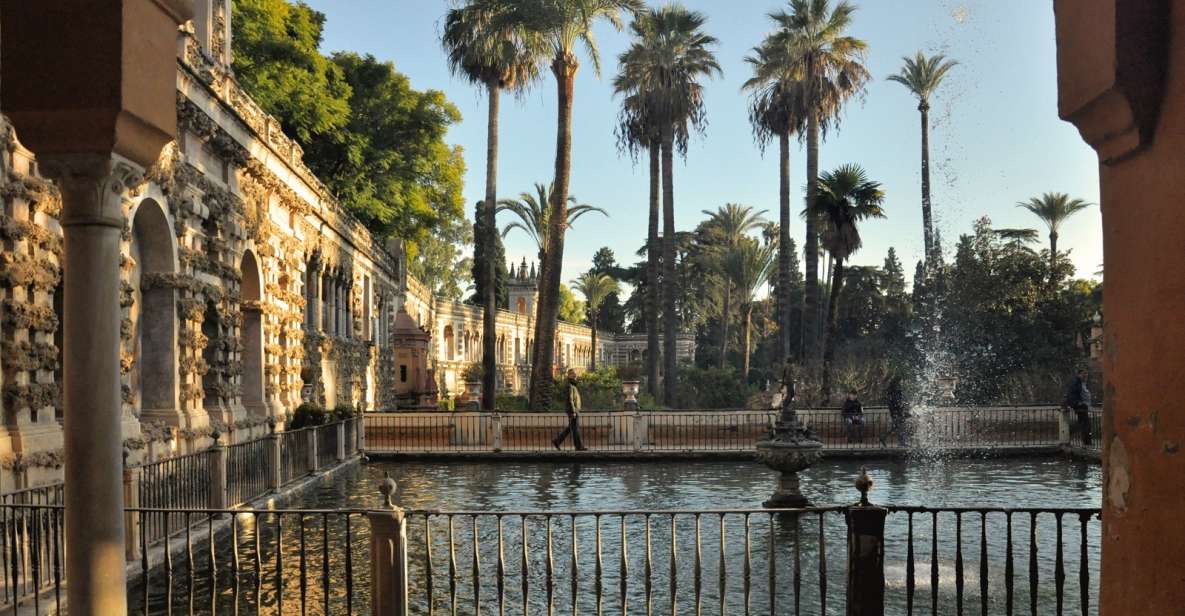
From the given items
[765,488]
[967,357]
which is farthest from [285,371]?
[967,357]

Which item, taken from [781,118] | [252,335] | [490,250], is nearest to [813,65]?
[781,118]

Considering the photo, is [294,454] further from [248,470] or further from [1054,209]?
[1054,209]

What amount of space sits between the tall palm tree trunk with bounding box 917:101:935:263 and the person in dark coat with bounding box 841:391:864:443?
1843 cm

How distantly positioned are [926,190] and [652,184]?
12.5 metres

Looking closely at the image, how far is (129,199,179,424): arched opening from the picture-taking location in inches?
642

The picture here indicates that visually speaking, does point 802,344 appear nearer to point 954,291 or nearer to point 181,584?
point 954,291

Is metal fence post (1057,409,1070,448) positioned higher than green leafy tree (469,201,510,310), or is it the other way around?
green leafy tree (469,201,510,310)

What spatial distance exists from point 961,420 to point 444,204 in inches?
1131

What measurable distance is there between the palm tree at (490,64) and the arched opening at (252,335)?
11.1 metres

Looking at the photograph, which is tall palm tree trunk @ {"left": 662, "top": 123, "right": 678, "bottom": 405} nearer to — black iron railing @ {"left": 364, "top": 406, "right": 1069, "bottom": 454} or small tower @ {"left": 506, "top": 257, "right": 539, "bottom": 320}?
black iron railing @ {"left": 364, "top": 406, "right": 1069, "bottom": 454}

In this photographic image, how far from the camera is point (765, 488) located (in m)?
18.5

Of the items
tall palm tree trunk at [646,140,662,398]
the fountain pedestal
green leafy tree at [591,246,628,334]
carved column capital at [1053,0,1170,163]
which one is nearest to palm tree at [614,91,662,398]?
tall palm tree trunk at [646,140,662,398]

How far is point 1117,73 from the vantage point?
3.41m

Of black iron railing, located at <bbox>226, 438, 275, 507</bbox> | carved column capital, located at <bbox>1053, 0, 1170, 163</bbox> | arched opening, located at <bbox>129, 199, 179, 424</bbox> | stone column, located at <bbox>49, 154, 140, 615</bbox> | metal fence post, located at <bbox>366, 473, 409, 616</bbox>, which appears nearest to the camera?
Answer: carved column capital, located at <bbox>1053, 0, 1170, 163</bbox>
